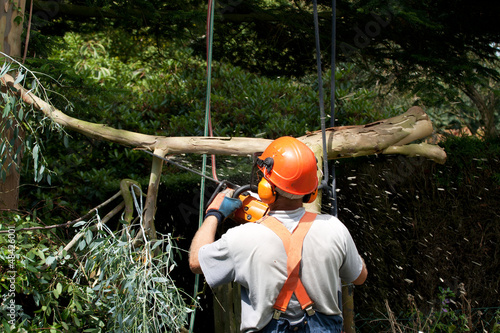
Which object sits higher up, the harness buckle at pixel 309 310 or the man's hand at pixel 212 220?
the man's hand at pixel 212 220

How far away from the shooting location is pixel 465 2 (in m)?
4.19

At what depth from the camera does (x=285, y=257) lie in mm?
2139

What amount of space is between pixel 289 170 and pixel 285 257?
A: 17.6 inches

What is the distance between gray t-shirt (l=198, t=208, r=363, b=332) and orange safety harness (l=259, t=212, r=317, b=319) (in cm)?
3

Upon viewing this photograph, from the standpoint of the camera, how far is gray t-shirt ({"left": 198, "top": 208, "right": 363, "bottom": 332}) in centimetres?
212

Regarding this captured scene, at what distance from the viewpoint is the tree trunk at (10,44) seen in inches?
136

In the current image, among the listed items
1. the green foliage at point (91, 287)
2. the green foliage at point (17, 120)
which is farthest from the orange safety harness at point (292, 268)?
the green foliage at point (17, 120)

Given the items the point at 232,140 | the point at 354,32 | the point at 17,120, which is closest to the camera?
the point at 17,120

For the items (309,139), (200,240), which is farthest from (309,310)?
(309,139)

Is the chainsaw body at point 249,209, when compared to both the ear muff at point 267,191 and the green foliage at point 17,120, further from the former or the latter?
the green foliage at point 17,120

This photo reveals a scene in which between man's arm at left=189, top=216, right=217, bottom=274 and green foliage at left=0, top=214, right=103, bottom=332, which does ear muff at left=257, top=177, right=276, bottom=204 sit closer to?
man's arm at left=189, top=216, right=217, bottom=274

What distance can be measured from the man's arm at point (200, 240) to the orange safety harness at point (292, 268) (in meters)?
0.33

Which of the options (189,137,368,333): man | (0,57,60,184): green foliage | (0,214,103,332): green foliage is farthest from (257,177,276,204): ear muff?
(0,57,60,184): green foliage

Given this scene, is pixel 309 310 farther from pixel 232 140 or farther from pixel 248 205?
pixel 232 140
